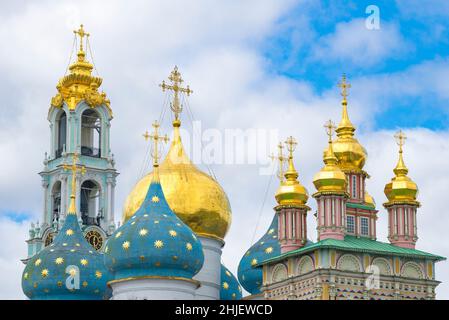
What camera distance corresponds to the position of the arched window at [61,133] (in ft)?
247

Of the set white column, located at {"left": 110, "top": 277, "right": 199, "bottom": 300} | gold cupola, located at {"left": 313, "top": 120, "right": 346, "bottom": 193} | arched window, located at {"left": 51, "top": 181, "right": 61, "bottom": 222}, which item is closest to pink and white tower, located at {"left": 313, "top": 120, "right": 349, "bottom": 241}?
gold cupola, located at {"left": 313, "top": 120, "right": 346, "bottom": 193}

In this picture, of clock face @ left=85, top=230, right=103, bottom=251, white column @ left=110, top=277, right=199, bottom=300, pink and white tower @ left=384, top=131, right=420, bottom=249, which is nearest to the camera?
white column @ left=110, top=277, right=199, bottom=300

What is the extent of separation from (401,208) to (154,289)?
10.8 metres

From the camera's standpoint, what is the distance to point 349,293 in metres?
50.3

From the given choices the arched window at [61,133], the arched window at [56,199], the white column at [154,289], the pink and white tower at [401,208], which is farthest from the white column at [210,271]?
the arched window at [61,133]

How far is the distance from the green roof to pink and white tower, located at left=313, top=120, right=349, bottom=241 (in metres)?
0.51

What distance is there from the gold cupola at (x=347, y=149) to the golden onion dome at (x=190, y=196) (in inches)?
209

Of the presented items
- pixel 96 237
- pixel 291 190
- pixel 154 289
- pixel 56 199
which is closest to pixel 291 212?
pixel 291 190

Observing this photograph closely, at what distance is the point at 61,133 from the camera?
249 ft

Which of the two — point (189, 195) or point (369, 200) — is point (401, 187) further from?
point (189, 195)

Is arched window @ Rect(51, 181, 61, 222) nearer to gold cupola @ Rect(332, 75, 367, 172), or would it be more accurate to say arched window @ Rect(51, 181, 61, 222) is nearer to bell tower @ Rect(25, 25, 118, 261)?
bell tower @ Rect(25, 25, 118, 261)

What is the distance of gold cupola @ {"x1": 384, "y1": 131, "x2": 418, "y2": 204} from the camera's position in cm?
5422
